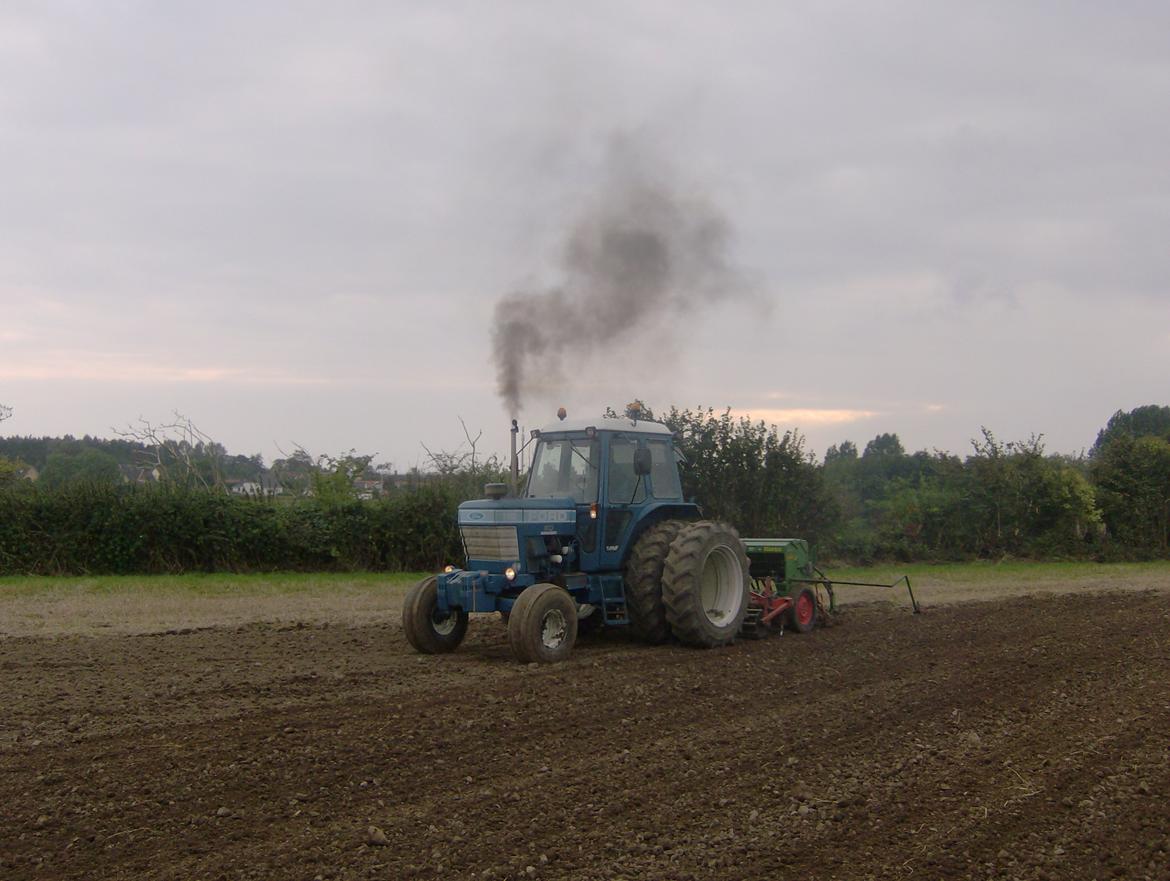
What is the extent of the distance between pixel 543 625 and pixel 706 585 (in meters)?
2.26

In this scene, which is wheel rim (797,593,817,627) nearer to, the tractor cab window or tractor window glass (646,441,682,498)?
tractor window glass (646,441,682,498)

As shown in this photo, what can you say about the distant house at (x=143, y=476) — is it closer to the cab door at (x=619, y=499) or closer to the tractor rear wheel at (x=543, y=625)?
the cab door at (x=619, y=499)

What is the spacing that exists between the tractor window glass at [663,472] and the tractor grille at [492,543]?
1788 mm

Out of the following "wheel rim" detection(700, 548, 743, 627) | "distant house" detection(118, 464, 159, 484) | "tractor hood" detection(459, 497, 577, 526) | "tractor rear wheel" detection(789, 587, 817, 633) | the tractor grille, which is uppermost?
"distant house" detection(118, 464, 159, 484)

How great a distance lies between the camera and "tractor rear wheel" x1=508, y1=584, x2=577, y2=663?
363 inches

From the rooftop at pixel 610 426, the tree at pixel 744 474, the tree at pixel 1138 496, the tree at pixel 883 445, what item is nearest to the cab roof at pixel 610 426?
the rooftop at pixel 610 426

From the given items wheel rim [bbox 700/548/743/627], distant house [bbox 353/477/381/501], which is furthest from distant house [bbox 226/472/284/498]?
wheel rim [bbox 700/548/743/627]

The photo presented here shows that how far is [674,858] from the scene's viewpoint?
4742mm

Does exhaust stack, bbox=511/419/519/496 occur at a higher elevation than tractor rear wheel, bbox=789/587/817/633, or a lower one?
higher

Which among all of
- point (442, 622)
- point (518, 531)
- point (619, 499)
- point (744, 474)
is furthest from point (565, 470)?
point (744, 474)

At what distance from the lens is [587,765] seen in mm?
6152

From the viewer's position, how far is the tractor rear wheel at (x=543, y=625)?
923 centimetres

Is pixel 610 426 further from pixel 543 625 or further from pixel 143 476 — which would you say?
pixel 143 476

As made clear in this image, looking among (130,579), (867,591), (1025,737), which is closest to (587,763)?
(1025,737)
